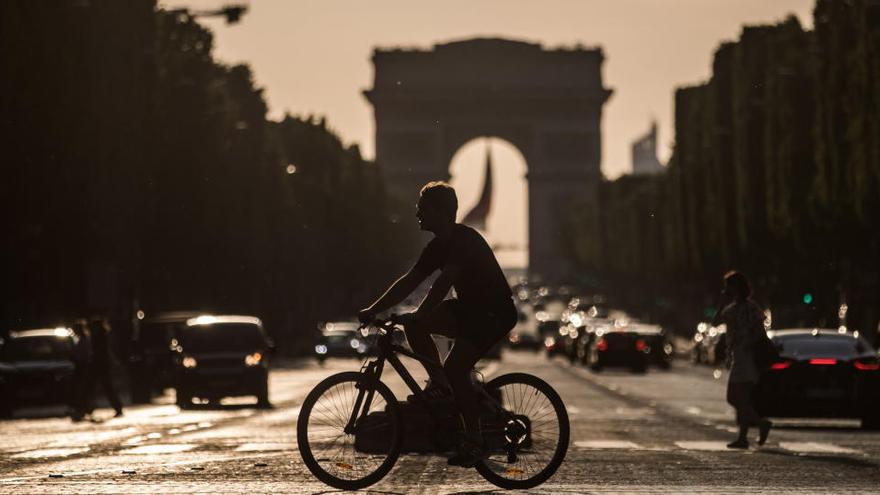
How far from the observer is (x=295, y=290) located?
103 meters

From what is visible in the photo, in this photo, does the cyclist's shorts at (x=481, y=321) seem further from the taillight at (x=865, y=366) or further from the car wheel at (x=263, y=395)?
the car wheel at (x=263, y=395)

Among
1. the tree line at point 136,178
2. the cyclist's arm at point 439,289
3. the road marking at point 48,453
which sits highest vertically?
the tree line at point 136,178

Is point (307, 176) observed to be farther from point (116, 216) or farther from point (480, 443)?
point (480, 443)

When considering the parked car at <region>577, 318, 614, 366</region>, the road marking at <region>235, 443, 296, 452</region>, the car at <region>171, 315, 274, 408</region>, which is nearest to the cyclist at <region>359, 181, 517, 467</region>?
the road marking at <region>235, 443, 296, 452</region>

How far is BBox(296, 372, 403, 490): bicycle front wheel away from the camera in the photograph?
48.3ft

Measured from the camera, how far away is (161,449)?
69.4 feet

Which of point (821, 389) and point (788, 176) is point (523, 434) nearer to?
point (821, 389)

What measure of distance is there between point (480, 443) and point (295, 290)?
88557 mm

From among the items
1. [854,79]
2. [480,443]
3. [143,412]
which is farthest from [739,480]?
[854,79]

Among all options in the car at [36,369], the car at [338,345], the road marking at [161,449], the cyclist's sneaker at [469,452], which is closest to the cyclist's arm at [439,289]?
the cyclist's sneaker at [469,452]

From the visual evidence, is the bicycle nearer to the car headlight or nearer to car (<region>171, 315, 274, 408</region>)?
car (<region>171, 315, 274, 408</region>)

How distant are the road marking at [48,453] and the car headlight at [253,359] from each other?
16.3 meters

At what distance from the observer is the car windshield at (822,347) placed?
94.1ft

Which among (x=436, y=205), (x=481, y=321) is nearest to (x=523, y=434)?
(x=481, y=321)
